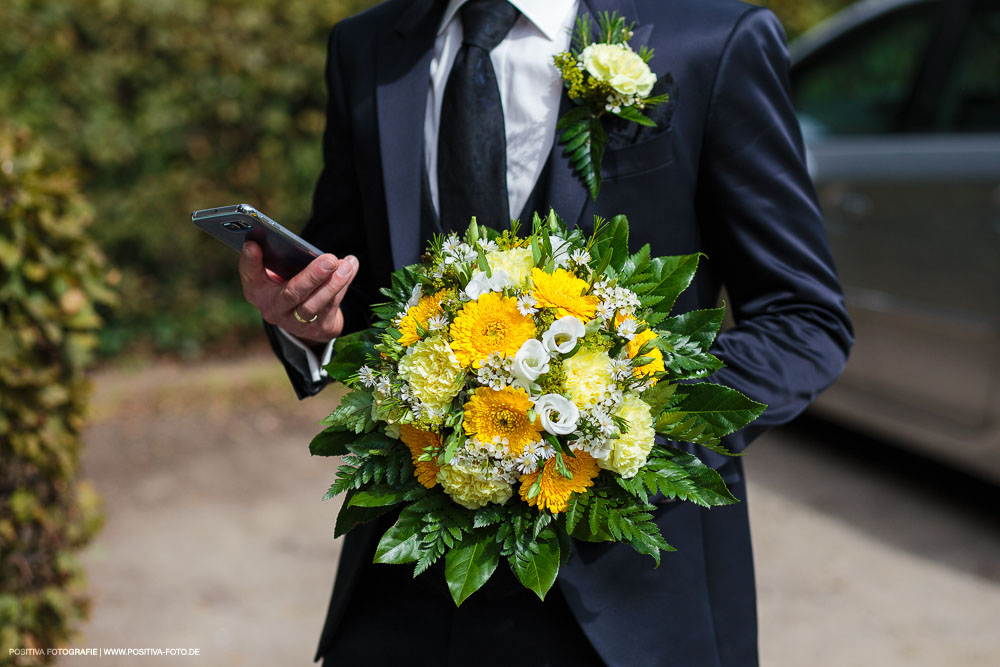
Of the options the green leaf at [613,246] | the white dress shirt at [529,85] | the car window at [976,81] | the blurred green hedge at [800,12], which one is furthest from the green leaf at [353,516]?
the blurred green hedge at [800,12]

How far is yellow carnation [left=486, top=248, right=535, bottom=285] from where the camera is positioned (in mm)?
1175

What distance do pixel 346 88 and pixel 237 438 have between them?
3.70 m

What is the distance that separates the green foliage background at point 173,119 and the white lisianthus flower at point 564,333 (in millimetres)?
4904

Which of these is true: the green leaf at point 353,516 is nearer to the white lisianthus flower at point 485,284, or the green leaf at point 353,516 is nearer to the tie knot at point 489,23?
the white lisianthus flower at point 485,284

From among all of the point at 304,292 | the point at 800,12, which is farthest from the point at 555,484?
the point at 800,12

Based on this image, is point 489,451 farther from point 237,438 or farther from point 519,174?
point 237,438

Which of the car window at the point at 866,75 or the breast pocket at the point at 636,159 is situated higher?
the breast pocket at the point at 636,159

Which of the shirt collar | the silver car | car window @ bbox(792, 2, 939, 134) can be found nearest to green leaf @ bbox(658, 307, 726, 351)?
the shirt collar

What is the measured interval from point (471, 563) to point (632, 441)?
248mm

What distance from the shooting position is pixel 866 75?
185 inches

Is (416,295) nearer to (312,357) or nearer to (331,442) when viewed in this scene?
(331,442)

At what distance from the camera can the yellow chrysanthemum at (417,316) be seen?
3.88ft

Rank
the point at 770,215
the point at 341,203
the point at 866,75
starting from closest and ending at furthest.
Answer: the point at 770,215 < the point at 341,203 < the point at 866,75

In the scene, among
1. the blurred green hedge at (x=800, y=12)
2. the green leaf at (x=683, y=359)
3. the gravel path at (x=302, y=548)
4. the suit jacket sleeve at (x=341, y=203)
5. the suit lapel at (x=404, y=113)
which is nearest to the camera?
the green leaf at (x=683, y=359)
